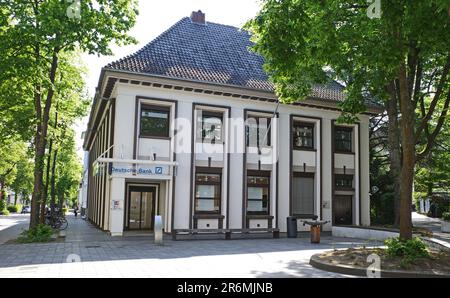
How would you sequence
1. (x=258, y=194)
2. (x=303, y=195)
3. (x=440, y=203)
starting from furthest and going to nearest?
1. (x=440, y=203)
2. (x=303, y=195)
3. (x=258, y=194)

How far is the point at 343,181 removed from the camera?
25.1 m

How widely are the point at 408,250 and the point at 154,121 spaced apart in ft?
42.7

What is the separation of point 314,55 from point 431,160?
66.5ft

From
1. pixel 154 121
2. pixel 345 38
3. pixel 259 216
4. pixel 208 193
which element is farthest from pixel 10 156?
pixel 345 38

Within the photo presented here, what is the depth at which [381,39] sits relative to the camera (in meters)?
12.4

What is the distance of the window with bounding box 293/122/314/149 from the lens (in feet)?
79.0

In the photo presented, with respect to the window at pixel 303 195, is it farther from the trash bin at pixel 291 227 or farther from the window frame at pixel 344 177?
the trash bin at pixel 291 227

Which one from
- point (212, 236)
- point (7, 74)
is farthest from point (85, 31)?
point (212, 236)

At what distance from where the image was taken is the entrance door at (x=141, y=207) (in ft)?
73.6

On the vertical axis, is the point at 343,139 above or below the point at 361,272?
above

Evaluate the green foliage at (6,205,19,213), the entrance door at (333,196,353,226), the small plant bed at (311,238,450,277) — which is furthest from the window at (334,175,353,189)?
the green foliage at (6,205,19,213)

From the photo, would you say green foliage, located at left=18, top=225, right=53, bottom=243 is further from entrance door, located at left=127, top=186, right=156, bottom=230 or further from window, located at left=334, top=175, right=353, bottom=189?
window, located at left=334, top=175, right=353, bottom=189

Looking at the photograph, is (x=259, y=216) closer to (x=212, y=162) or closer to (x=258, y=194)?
(x=258, y=194)
